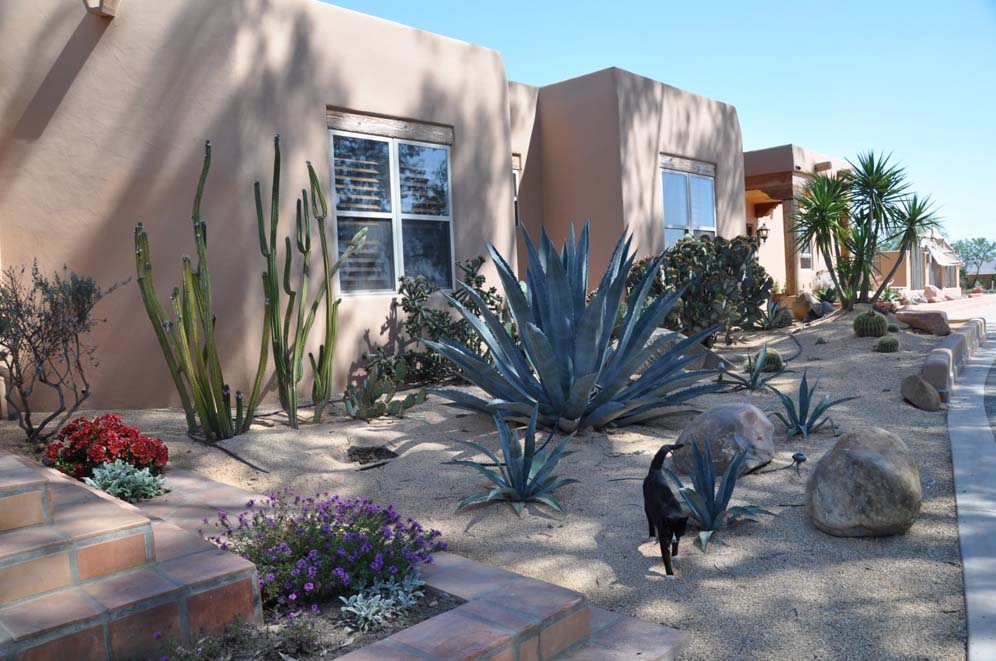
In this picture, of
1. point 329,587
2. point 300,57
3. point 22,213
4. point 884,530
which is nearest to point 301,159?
point 300,57

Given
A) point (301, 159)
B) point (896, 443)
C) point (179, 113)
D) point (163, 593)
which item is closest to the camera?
point (163, 593)

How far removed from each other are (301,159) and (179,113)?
3.74 ft

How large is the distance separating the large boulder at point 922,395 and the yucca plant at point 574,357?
1.89 m

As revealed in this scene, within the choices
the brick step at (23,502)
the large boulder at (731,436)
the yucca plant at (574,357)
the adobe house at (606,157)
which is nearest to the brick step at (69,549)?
the brick step at (23,502)

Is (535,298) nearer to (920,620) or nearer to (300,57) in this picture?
(920,620)

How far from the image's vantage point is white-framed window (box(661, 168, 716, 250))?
11359 millimetres

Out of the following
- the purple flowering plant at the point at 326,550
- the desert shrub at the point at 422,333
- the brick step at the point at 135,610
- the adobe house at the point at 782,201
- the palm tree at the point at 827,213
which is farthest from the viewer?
the adobe house at the point at 782,201

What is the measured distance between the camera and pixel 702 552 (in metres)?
3.20

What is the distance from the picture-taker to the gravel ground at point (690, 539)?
257 cm

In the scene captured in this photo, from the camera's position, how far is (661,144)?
11.1 m

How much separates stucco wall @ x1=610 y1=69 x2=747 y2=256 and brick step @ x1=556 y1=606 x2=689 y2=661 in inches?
311

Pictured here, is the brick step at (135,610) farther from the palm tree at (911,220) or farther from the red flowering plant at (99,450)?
the palm tree at (911,220)

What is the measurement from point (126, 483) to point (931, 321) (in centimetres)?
971

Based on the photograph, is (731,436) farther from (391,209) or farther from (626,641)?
(391,209)
